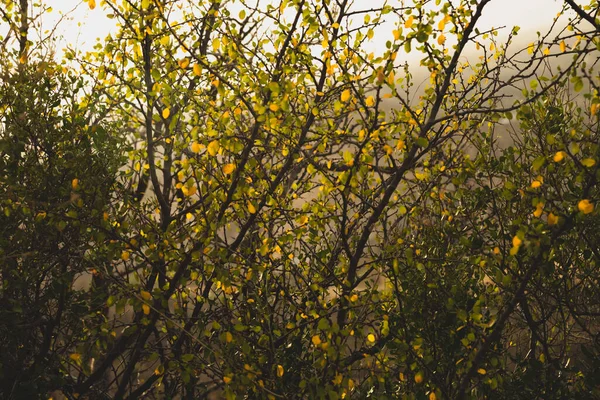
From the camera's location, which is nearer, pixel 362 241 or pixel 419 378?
pixel 419 378

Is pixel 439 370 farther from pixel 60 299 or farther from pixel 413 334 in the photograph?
pixel 60 299

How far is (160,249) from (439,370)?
255 cm

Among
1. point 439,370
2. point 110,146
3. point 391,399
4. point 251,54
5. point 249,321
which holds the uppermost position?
point 251,54

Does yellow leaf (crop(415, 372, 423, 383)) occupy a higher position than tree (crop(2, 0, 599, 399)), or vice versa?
tree (crop(2, 0, 599, 399))

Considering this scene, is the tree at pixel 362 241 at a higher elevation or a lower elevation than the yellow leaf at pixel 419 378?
higher

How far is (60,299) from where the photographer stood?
5.35m

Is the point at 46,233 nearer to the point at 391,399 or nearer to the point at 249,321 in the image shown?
the point at 249,321

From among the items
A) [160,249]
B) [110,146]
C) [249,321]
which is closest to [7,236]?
[110,146]

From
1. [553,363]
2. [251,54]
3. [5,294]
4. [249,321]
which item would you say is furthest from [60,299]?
[553,363]

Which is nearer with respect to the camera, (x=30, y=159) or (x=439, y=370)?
(x=439, y=370)

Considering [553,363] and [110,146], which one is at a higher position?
[110,146]

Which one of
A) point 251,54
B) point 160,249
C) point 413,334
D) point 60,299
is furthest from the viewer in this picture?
point 251,54

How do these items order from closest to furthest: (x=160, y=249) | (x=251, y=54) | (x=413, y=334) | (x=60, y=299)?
(x=160, y=249) → (x=413, y=334) → (x=60, y=299) → (x=251, y=54)

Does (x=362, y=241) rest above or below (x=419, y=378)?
above
